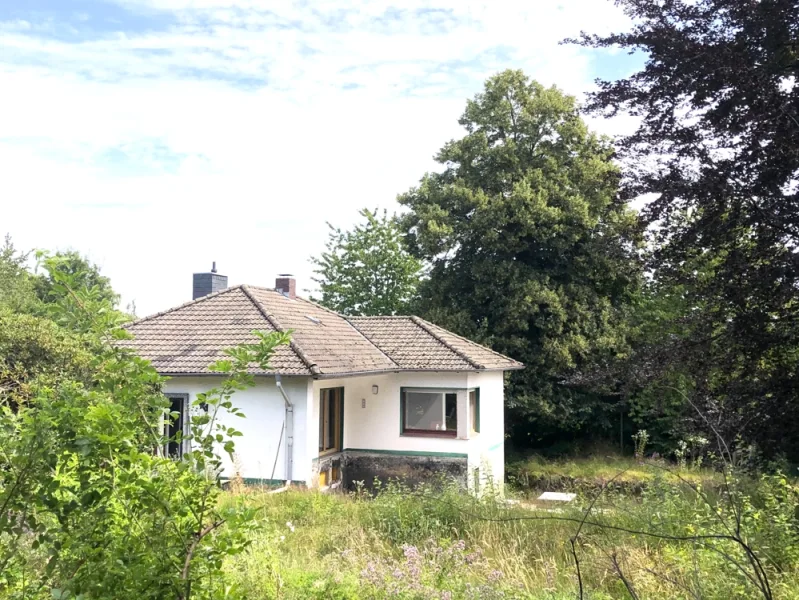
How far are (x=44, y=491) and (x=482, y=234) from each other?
2147 centimetres

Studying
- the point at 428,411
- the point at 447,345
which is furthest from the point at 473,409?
the point at 447,345

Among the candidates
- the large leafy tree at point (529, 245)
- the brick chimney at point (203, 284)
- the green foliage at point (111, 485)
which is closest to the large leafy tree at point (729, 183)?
the green foliage at point (111, 485)

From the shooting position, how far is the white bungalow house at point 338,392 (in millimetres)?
14156

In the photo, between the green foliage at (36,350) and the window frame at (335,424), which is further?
the window frame at (335,424)

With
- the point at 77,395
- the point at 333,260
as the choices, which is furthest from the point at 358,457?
the point at 333,260

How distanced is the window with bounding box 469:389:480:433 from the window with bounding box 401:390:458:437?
49cm

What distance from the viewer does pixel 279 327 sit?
613 inches

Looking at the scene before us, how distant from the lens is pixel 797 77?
7.65 meters

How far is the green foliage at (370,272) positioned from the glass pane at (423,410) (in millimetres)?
12773

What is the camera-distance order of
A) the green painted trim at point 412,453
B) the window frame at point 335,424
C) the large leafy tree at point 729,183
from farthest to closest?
the green painted trim at point 412,453, the window frame at point 335,424, the large leafy tree at point 729,183

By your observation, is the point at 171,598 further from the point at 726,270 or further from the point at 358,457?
the point at 358,457

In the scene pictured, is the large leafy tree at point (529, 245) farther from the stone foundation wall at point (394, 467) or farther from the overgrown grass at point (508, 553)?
the overgrown grass at point (508, 553)

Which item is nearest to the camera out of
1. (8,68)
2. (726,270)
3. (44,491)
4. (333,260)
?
(44,491)

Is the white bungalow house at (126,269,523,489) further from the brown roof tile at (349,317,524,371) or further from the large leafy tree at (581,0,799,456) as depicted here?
the large leafy tree at (581,0,799,456)
